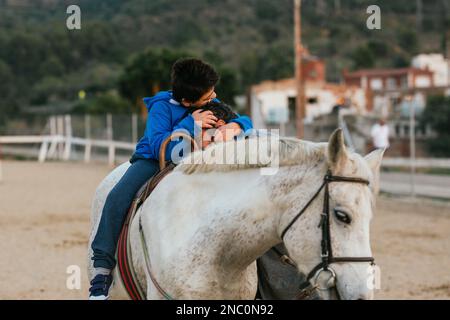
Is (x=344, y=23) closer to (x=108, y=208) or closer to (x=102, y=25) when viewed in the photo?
(x=102, y=25)

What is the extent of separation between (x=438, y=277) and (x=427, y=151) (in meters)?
14.6

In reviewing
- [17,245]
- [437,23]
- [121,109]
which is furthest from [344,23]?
[17,245]

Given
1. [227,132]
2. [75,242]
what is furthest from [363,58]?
[227,132]

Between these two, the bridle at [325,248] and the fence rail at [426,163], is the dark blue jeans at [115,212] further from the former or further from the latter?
the fence rail at [426,163]

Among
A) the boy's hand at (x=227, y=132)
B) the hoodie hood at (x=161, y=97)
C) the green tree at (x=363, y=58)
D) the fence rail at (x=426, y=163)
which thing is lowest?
the fence rail at (x=426, y=163)

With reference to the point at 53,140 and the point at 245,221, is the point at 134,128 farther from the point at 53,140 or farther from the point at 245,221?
the point at 245,221

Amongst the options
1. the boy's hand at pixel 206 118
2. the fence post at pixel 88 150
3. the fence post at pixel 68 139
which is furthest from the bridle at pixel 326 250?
the fence post at pixel 68 139

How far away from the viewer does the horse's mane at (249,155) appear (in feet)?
10.2

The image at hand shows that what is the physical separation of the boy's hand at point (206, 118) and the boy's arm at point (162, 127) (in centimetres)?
4

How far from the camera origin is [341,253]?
2.85 metres

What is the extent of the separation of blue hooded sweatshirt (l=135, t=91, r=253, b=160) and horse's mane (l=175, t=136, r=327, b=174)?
26cm

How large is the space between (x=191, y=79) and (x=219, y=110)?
212 millimetres

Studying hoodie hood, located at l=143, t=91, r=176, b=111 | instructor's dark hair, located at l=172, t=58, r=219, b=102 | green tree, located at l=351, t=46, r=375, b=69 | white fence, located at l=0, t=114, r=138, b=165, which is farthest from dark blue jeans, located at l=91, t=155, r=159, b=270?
green tree, located at l=351, t=46, r=375, b=69

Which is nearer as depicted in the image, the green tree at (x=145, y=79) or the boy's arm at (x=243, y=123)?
the boy's arm at (x=243, y=123)
